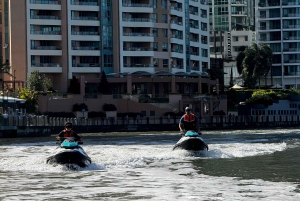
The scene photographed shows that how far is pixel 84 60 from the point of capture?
125312 millimetres

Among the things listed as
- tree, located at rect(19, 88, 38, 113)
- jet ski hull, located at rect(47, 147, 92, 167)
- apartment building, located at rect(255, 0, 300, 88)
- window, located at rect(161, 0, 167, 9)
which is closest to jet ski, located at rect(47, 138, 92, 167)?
jet ski hull, located at rect(47, 147, 92, 167)

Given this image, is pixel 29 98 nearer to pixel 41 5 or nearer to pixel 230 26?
pixel 41 5

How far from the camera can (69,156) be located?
123 feet

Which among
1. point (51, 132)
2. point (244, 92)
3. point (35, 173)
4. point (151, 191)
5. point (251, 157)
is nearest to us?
point (151, 191)

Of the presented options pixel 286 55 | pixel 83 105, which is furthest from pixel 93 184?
pixel 286 55

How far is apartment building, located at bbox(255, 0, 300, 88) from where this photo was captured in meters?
160

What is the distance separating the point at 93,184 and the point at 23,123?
50.3 m

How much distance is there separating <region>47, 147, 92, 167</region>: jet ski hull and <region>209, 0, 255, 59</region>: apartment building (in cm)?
13248

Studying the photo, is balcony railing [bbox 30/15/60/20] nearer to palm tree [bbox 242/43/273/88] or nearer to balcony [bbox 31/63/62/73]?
balcony [bbox 31/63/62/73]

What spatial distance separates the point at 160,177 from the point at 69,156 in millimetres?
5126

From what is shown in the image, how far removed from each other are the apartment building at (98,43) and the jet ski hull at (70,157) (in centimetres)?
7900

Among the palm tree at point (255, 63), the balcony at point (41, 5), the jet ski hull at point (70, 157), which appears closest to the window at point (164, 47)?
the balcony at point (41, 5)

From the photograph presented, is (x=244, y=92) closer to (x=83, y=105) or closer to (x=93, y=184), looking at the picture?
(x=83, y=105)

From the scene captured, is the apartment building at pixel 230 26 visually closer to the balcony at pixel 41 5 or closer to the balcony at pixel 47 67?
the balcony at pixel 47 67
